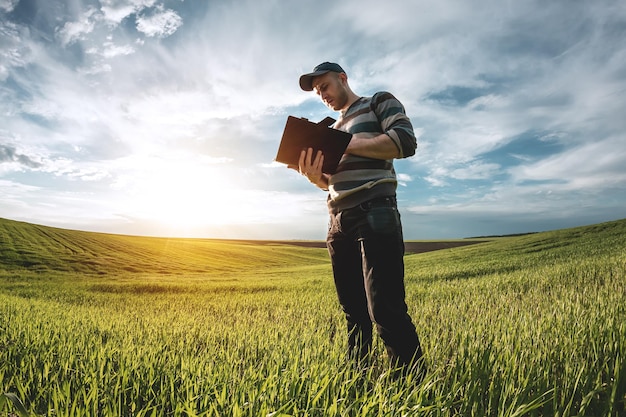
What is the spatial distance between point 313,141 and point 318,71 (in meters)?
0.66

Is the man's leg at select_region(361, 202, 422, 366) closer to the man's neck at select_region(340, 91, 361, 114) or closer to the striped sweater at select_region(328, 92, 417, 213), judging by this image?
the striped sweater at select_region(328, 92, 417, 213)

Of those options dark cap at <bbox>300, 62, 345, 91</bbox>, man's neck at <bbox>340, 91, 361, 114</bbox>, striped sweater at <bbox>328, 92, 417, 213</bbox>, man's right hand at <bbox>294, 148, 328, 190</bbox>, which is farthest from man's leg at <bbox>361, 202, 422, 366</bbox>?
dark cap at <bbox>300, 62, 345, 91</bbox>

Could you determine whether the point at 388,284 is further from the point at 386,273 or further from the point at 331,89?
the point at 331,89

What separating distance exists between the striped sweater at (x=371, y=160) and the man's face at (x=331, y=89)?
0.14 metres

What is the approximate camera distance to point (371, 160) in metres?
2.58

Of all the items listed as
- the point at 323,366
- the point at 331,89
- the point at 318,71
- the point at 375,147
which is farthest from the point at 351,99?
the point at 323,366

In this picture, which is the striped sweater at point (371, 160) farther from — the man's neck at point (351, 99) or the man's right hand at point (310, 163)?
the man's right hand at point (310, 163)

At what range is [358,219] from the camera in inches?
98.0

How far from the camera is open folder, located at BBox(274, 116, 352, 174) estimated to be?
2.31 meters

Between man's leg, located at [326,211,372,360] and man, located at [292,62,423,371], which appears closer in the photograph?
man, located at [292,62,423,371]

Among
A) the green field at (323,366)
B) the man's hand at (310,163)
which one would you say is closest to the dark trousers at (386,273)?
the green field at (323,366)

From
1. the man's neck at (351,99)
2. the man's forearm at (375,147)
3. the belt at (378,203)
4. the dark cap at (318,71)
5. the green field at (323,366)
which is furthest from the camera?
the man's neck at (351,99)

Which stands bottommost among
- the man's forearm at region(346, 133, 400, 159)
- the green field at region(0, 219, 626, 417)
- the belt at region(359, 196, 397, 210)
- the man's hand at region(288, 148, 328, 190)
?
the green field at region(0, 219, 626, 417)

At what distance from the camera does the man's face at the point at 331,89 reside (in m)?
2.75
